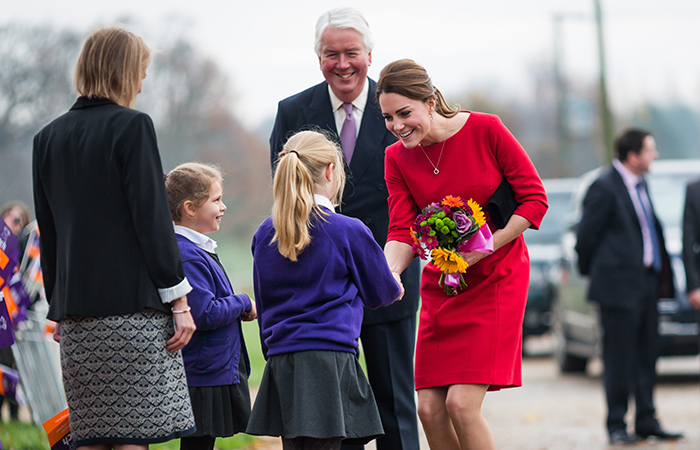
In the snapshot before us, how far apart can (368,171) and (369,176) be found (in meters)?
0.03

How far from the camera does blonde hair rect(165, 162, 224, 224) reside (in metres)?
4.50

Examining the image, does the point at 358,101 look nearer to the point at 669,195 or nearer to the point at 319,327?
the point at 319,327

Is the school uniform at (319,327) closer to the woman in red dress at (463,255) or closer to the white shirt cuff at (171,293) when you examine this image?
the white shirt cuff at (171,293)

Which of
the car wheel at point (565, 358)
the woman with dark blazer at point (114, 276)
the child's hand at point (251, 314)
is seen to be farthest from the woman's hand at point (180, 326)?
the car wheel at point (565, 358)

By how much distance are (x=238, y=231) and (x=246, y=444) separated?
→ 2653cm

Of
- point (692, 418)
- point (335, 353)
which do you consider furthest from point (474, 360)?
point (692, 418)

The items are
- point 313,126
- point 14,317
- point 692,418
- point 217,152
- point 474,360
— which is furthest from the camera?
point 217,152

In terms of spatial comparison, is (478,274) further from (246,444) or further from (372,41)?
(246,444)

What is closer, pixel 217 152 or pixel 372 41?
pixel 372 41

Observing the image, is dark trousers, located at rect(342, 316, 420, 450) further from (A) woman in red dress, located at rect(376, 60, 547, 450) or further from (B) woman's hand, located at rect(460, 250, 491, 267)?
(B) woman's hand, located at rect(460, 250, 491, 267)

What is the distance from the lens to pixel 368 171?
495 centimetres

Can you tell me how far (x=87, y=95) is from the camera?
3871 mm

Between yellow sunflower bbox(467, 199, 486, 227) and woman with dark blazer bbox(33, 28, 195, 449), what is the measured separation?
1326 millimetres

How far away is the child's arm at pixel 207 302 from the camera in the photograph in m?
4.21
